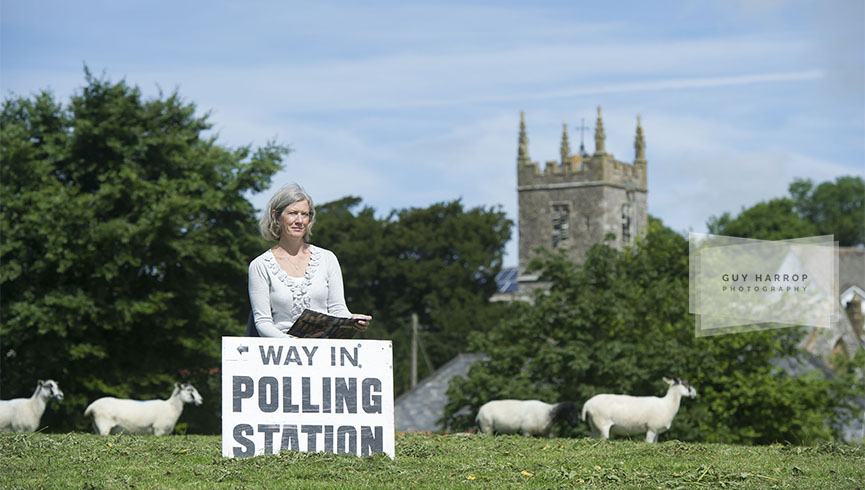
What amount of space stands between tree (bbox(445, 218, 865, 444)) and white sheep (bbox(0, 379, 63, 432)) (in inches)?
625

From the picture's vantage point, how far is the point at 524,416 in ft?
65.6

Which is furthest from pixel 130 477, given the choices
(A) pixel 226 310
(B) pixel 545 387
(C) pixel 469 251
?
(C) pixel 469 251

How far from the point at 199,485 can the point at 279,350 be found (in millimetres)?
1456

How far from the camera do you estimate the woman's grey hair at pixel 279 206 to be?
10.0m

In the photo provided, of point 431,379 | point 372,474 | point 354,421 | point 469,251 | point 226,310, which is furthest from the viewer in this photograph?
point 469,251

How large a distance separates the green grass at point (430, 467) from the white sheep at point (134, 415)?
7.12m

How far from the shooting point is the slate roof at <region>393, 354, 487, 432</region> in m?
52.3

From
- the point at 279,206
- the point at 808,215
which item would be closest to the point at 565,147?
the point at 808,215

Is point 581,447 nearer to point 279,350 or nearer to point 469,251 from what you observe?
point 279,350

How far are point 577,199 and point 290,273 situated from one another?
10440 cm

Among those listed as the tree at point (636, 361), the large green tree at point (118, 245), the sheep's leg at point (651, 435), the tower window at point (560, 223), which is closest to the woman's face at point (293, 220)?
the sheep's leg at point (651, 435)

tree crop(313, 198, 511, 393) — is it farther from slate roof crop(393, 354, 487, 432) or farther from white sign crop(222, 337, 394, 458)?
white sign crop(222, 337, 394, 458)

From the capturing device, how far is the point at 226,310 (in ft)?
127

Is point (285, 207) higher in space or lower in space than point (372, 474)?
higher
